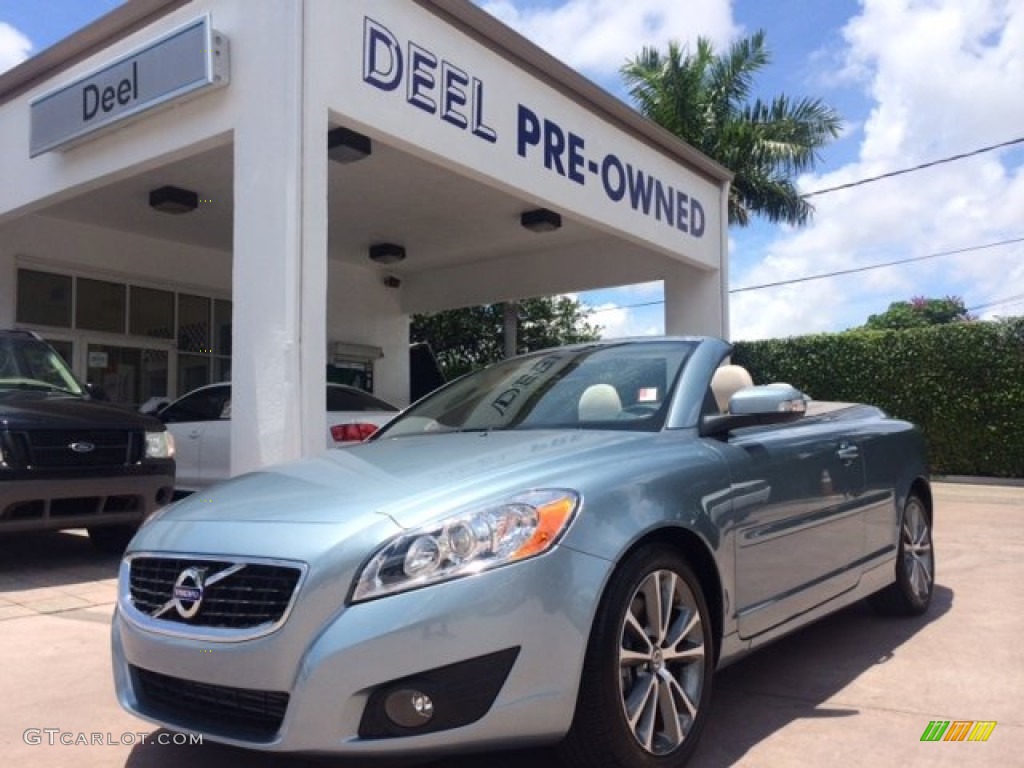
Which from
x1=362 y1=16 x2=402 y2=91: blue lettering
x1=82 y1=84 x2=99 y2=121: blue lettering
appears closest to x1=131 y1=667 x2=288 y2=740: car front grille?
x1=362 y1=16 x2=402 y2=91: blue lettering

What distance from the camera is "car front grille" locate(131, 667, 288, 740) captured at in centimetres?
246

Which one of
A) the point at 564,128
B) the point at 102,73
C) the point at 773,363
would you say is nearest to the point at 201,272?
the point at 102,73

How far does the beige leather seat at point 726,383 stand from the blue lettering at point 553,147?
20.3 ft

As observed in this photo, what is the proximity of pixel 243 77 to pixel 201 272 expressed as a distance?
7.31 m

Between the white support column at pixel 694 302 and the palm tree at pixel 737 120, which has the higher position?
the palm tree at pixel 737 120

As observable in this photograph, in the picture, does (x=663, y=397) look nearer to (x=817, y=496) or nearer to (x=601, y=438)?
(x=601, y=438)

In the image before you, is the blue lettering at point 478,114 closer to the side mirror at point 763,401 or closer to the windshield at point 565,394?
the windshield at point 565,394

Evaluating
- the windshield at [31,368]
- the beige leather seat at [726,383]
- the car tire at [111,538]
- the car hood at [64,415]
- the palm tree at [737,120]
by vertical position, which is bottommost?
the car tire at [111,538]

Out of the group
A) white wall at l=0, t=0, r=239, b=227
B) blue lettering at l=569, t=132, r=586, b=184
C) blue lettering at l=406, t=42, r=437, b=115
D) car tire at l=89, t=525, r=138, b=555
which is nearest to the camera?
car tire at l=89, t=525, r=138, b=555

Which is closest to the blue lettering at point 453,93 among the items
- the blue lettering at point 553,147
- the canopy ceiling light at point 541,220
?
the blue lettering at point 553,147

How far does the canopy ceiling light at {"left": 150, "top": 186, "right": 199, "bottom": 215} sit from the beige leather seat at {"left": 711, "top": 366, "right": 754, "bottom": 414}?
8.90 metres

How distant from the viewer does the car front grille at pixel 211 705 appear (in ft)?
8.07

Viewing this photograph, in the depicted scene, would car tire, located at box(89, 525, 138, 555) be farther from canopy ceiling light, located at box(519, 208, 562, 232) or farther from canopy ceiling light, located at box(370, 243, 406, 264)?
canopy ceiling light, located at box(370, 243, 406, 264)

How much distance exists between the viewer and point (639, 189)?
38.5 feet
